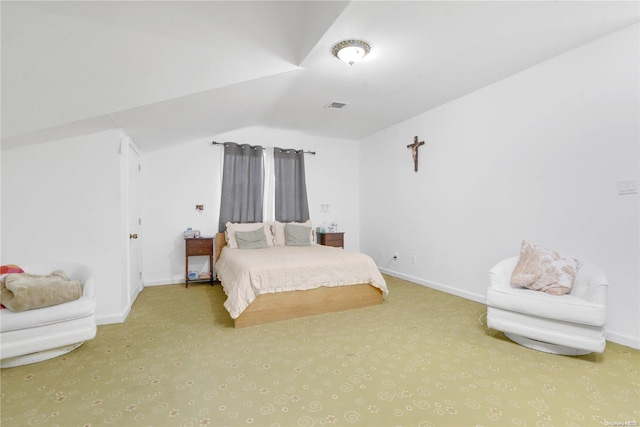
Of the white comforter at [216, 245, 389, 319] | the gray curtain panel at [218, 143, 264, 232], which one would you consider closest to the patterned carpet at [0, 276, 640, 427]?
the white comforter at [216, 245, 389, 319]

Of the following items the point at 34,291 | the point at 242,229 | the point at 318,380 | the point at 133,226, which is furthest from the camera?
the point at 242,229

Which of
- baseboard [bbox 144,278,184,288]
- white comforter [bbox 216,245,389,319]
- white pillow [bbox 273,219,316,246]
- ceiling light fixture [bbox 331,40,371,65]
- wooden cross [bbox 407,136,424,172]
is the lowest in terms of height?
baseboard [bbox 144,278,184,288]

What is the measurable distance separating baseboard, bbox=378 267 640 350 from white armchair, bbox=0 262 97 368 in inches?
152

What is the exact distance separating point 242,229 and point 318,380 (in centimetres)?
312

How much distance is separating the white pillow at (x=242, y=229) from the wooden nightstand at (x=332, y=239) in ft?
3.26

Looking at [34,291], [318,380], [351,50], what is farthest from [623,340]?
[34,291]

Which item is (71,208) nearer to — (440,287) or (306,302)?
(306,302)

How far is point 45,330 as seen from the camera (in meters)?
2.14

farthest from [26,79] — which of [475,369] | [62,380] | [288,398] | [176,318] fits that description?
[475,369]

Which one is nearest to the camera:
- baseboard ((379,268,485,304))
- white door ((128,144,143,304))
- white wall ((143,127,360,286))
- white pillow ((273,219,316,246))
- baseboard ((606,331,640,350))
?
baseboard ((606,331,640,350))

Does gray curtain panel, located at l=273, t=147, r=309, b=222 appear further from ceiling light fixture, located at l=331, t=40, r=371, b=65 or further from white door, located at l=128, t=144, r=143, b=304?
ceiling light fixture, located at l=331, t=40, r=371, b=65

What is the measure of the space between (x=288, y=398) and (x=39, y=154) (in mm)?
2970

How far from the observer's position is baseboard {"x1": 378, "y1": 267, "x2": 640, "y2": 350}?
2.46m

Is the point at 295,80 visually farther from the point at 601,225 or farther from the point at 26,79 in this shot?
the point at 601,225
